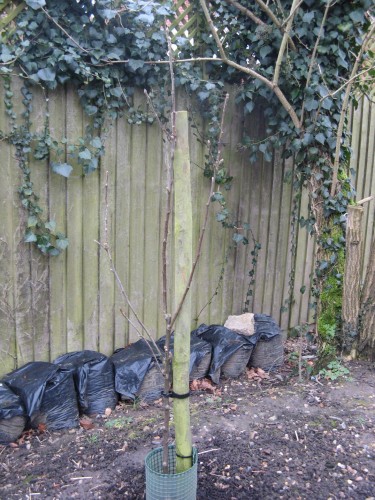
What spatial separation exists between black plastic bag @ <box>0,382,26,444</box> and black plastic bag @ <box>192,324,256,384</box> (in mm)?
1404

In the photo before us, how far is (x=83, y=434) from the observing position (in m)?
2.78

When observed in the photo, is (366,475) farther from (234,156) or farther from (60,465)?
(234,156)

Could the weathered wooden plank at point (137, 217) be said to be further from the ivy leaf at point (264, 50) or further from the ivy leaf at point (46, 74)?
the ivy leaf at point (264, 50)

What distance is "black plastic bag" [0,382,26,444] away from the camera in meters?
2.60

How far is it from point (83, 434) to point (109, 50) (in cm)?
248

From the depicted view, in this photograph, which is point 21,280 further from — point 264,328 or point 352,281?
point 352,281

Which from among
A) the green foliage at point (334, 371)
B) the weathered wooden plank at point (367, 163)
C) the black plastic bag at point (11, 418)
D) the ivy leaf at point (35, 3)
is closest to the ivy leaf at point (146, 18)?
the ivy leaf at point (35, 3)

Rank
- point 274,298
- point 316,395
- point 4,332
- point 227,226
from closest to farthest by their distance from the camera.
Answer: point 4,332, point 316,395, point 227,226, point 274,298

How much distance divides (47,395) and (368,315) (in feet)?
7.97

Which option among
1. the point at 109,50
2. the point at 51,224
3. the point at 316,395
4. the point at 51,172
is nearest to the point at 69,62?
the point at 109,50

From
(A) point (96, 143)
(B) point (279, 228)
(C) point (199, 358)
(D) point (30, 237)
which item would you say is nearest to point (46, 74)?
(A) point (96, 143)

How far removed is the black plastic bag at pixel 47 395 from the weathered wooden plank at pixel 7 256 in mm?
163

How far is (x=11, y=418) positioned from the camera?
2.61 m

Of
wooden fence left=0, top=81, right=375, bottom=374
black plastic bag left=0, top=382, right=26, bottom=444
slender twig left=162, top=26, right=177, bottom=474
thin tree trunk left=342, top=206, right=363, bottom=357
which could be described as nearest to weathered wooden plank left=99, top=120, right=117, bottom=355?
wooden fence left=0, top=81, right=375, bottom=374
